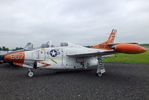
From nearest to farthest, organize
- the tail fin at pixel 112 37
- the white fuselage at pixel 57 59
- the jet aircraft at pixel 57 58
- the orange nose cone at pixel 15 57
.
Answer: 1. the orange nose cone at pixel 15 57
2. the jet aircraft at pixel 57 58
3. the white fuselage at pixel 57 59
4. the tail fin at pixel 112 37

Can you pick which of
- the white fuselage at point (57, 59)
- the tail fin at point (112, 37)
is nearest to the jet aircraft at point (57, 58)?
the white fuselage at point (57, 59)

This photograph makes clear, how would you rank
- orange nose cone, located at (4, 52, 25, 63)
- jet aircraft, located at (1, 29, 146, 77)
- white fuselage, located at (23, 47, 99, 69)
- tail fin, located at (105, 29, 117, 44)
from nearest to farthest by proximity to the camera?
orange nose cone, located at (4, 52, 25, 63) < jet aircraft, located at (1, 29, 146, 77) < white fuselage, located at (23, 47, 99, 69) < tail fin, located at (105, 29, 117, 44)

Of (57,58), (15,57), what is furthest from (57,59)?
(15,57)

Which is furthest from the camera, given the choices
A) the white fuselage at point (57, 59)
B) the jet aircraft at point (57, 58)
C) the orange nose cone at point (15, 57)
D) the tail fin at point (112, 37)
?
the tail fin at point (112, 37)

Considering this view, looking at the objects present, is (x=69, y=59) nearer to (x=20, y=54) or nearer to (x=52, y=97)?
(x=20, y=54)

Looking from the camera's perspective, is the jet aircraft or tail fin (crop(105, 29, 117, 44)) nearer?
the jet aircraft

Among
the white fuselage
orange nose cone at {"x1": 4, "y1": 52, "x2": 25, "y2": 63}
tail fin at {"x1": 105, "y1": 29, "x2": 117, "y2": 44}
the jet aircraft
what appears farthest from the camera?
tail fin at {"x1": 105, "y1": 29, "x2": 117, "y2": 44}

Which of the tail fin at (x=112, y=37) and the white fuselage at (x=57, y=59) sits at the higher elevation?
the tail fin at (x=112, y=37)

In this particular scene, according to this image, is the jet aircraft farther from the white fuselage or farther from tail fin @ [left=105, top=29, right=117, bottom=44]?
tail fin @ [left=105, top=29, right=117, bottom=44]

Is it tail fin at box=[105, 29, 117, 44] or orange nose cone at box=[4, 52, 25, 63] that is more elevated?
tail fin at box=[105, 29, 117, 44]

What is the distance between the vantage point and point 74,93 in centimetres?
739

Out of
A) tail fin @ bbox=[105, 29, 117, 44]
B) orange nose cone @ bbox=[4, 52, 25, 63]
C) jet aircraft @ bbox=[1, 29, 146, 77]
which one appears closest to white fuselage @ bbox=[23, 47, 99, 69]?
jet aircraft @ bbox=[1, 29, 146, 77]

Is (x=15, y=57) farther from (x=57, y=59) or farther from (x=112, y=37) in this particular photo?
(x=112, y=37)

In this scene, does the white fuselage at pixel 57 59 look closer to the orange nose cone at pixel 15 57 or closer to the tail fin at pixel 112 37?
the orange nose cone at pixel 15 57
